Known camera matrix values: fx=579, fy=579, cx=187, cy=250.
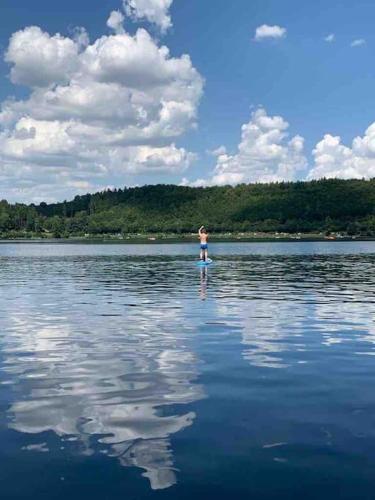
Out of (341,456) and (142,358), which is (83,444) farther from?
(142,358)

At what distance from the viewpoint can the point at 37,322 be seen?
1033 inches

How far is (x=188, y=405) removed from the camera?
42.6ft

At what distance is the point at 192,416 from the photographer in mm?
12164

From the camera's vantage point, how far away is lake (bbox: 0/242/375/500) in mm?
9016

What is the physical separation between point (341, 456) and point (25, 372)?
979 cm

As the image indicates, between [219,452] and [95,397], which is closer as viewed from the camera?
[219,452]

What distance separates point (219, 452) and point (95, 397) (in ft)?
14.9

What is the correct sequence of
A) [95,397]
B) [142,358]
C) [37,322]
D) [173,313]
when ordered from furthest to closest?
[173,313], [37,322], [142,358], [95,397]

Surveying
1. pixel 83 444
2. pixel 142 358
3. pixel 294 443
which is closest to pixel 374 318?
pixel 142 358

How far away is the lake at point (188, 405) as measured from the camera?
902 centimetres

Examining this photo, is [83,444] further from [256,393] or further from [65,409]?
[256,393]

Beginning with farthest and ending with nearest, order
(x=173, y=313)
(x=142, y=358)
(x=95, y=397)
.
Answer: (x=173, y=313), (x=142, y=358), (x=95, y=397)

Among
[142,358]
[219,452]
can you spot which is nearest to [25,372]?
[142,358]

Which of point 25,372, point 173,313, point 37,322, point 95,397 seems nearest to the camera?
point 95,397
